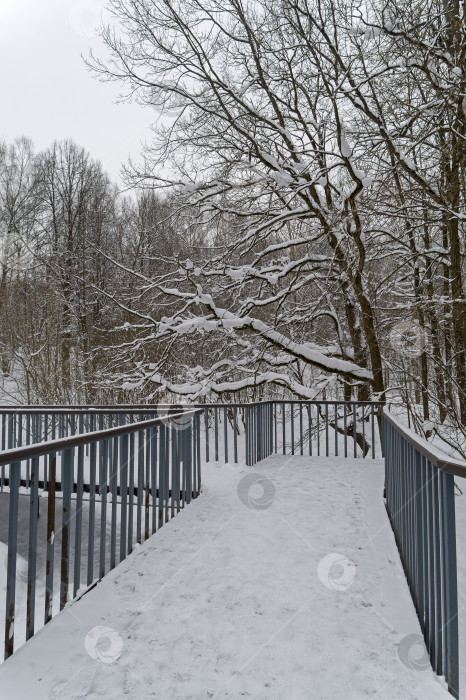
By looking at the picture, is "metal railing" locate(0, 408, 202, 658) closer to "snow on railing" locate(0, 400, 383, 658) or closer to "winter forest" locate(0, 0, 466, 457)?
"snow on railing" locate(0, 400, 383, 658)

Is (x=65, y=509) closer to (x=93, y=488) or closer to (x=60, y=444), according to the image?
(x=93, y=488)

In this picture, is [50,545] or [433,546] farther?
[50,545]

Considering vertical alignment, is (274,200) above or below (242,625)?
above

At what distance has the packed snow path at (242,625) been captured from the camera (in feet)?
6.34

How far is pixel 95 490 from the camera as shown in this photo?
374cm

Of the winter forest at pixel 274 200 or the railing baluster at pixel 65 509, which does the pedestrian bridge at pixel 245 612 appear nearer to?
the railing baluster at pixel 65 509

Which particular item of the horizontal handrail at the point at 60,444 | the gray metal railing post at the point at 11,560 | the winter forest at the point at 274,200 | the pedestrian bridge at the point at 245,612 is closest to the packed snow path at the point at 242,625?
the pedestrian bridge at the point at 245,612

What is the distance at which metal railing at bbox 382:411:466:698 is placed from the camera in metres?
1.76

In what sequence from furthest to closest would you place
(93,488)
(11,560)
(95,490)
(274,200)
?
(274,200) → (95,490) → (93,488) → (11,560)

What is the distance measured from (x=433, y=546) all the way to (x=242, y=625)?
3.54 feet

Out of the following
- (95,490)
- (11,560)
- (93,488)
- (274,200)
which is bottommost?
(95,490)

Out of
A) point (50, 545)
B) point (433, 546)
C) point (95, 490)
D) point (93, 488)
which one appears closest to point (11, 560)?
point (50, 545)

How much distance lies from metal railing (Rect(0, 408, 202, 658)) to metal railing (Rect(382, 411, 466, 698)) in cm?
176

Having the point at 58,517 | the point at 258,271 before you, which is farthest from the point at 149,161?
the point at 58,517
